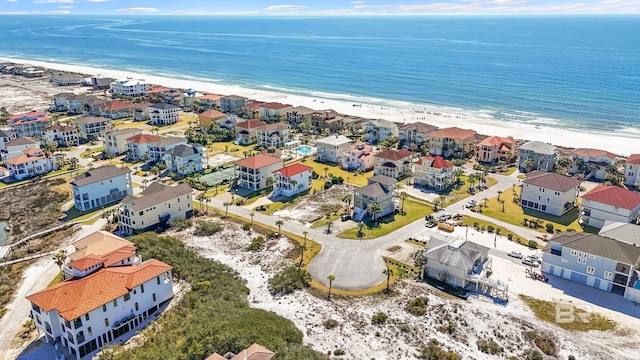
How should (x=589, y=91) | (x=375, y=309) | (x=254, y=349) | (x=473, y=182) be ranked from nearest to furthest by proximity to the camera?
(x=254, y=349), (x=375, y=309), (x=473, y=182), (x=589, y=91)

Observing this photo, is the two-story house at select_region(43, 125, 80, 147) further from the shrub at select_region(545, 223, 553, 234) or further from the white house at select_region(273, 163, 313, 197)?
the shrub at select_region(545, 223, 553, 234)

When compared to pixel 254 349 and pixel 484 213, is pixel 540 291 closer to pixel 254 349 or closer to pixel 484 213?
pixel 484 213

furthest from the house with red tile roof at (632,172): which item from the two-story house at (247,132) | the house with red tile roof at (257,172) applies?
the two-story house at (247,132)

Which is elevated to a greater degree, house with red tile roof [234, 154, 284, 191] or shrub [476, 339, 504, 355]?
house with red tile roof [234, 154, 284, 191]

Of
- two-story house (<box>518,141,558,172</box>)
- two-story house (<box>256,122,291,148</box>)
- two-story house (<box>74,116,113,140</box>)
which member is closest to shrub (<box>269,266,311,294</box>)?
two-story house (<box>518,141,558,172</box>)

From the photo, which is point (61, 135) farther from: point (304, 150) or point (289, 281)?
point (289, 281)

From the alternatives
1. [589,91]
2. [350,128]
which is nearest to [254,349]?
[350,128]

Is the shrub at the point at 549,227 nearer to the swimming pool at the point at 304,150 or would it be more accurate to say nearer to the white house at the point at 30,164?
the swimming pool at the point at 304,150
